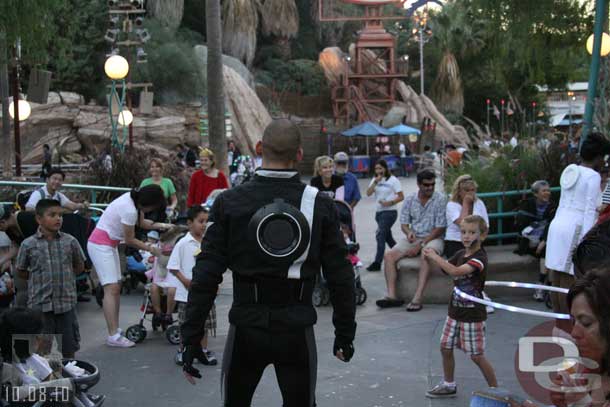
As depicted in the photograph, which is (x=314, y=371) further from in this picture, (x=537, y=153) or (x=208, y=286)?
(x=537, y=153)

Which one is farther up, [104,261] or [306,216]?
[306,216]

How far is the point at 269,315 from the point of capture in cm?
436

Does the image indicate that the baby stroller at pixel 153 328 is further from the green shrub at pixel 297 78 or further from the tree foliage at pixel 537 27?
the green shrub at pixel 297 78

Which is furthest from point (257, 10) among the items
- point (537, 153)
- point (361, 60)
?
point (537, 153)

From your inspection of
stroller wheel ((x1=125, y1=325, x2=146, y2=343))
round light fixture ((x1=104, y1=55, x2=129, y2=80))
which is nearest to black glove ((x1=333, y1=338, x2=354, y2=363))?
stroller wheel ((x1=125, y1=325, x2=146, y2=343))

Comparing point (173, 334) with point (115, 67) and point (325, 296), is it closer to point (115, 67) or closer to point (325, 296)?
point (325, 296)

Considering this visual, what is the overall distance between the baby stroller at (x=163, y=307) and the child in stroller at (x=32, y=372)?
2546 millimetres

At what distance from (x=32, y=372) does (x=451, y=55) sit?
49.8m

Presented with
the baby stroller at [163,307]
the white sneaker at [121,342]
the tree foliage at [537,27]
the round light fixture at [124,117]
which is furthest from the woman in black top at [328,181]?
the round light fixture at [124,117]

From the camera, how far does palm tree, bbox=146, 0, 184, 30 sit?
4319cm

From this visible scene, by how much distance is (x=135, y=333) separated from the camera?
8.48 m

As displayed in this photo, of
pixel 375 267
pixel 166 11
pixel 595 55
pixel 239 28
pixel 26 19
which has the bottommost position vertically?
pixel 375 267

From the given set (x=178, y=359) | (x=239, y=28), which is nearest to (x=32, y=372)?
(x=178, y=359)

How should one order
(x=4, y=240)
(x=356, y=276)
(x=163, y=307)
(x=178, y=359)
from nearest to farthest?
1. (x=178, y=359)
2. (x=4, y=240)
3. (x=163, y=307)
4. (x=356, y=276)
